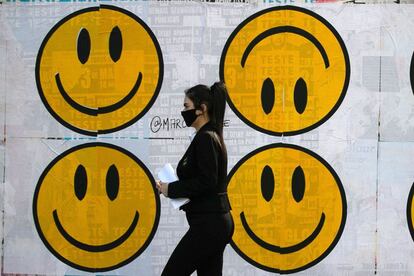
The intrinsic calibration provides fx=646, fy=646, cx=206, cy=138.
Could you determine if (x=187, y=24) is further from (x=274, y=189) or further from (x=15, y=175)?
(x=15, y=175)

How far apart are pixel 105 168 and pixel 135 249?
69cm

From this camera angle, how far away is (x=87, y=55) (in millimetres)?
5199

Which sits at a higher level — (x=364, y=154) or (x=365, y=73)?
(x=365, y=73)

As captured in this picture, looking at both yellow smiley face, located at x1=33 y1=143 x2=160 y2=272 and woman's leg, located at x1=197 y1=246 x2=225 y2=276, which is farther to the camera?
yellow smiley face, located at x1=33 y1=143 x2=160 y2=272

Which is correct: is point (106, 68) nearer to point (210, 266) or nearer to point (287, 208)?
point (287, 208)

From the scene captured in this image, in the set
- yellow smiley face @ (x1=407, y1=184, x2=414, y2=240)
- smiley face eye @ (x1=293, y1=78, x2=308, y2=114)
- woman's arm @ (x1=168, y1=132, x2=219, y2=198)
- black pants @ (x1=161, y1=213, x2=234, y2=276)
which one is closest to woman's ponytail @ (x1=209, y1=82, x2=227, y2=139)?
woman's arm @ (x1=168, y1=132, x2=219, y2=198)

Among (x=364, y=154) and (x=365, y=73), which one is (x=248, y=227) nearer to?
(x=364, y=154)

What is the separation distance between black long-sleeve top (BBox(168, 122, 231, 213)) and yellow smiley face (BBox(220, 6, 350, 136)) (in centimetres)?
147

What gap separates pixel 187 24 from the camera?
→ 5141mm

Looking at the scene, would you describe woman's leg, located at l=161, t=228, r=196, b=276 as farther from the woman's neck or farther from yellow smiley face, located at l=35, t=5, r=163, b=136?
yellow smiley face, located at l=35, t=5, r=163, b=136

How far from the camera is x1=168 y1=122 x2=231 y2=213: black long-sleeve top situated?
11.8ft

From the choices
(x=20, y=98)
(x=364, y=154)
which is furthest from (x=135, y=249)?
(x=364, y=154)

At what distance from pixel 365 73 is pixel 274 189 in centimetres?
117

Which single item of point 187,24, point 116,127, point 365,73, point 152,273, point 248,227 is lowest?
point 152,273
